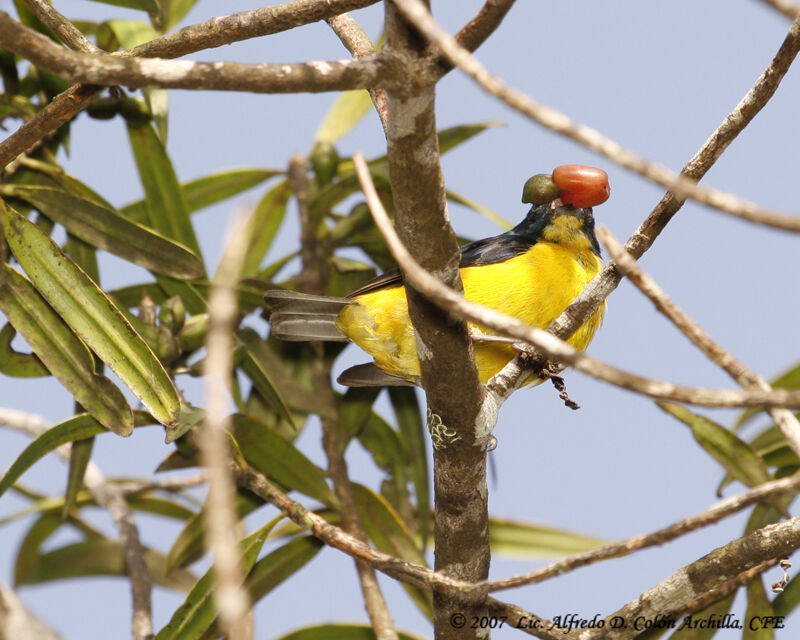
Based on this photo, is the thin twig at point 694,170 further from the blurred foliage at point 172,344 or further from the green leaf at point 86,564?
the green leaf at point 86,564

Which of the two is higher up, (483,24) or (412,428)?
(412,428)

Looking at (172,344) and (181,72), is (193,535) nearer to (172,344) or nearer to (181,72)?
(172,344)

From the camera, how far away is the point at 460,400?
262 cm

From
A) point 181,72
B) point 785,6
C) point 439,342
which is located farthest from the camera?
point 439,342

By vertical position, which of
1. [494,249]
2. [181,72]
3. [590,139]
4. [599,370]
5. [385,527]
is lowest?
[599,370]

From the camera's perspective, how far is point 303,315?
3973mm

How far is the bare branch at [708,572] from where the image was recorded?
2.55m

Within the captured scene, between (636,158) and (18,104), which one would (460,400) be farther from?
(18,104)

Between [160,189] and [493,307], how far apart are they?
1512 millimetres

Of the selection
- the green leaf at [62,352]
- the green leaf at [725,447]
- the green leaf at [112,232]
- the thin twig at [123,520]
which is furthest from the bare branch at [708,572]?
the green leaf at [112,232]

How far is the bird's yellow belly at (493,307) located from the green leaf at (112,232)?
27.2 inches

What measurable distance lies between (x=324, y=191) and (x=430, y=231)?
7.07ft

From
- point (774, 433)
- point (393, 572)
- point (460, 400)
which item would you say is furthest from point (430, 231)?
point (774, 433)

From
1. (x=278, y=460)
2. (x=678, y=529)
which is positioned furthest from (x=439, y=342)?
(x=278, y=460)
